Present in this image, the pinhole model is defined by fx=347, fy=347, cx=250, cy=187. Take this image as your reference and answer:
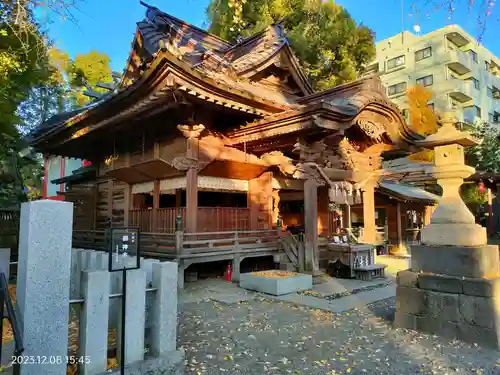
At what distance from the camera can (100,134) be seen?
12.4 metres

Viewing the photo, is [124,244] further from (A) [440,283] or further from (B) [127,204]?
(B) [127,204]

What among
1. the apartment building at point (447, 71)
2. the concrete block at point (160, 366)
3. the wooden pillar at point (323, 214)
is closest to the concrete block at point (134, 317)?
the concrete block at point (160, 366)

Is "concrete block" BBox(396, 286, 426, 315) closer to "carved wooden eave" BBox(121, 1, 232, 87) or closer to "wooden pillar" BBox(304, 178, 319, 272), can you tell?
"wooden pillar" BBox(304, 178, 319, 272)

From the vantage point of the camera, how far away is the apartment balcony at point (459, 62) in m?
35.4

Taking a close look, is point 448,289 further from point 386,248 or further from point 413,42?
point 413,42

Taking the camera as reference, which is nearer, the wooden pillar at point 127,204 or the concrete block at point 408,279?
the concrete block at point 408,279

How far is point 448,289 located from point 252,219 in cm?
733

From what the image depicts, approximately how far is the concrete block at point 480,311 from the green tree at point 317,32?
1937 centimetres

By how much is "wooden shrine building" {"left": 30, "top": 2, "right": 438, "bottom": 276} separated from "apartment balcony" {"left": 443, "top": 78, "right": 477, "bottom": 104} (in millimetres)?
27468

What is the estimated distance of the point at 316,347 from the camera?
507 centimetres

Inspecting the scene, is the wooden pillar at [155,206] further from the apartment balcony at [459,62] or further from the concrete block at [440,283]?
the apartment balcony at [459,62]

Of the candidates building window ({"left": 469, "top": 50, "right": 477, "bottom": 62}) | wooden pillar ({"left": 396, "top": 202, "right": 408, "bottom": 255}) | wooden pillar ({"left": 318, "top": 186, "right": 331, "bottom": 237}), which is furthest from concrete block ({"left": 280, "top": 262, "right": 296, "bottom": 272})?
building window ({"left": 469, "top": 50, "right": 477, "bottom": 62})

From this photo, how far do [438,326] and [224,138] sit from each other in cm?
782

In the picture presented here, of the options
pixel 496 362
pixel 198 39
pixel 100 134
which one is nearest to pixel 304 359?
pixel 496 362
